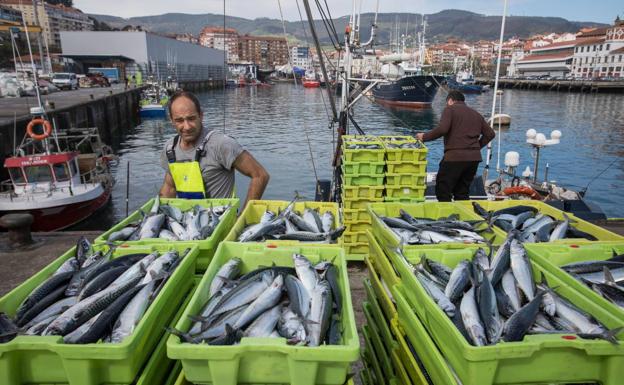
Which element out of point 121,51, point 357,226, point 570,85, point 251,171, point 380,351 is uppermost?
point 121,51

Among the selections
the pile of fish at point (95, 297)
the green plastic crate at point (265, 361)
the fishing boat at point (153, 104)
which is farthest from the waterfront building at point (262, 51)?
the green plastic crate at point (265, 361)

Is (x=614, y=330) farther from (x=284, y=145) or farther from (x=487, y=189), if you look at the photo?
(x=284, y=145)

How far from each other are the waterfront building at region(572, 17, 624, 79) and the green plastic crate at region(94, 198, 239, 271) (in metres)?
103

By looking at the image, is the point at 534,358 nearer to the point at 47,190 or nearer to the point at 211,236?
the point at 211,236

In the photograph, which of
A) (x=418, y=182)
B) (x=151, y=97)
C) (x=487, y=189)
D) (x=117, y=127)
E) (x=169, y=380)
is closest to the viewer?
(x=169, y=380)

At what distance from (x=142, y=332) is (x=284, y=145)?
80.7ft

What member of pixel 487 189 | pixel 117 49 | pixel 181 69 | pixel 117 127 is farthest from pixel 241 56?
pixel 487 189

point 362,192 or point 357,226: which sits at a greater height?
point 362,192

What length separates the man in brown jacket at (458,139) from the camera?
5.80m

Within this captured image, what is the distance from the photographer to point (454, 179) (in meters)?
6.02

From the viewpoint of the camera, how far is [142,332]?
5.03ft

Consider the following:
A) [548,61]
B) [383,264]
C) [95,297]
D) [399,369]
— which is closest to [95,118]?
[95,297]

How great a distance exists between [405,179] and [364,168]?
613mm

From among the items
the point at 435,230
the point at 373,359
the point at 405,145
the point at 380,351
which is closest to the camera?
the point at 380,351
